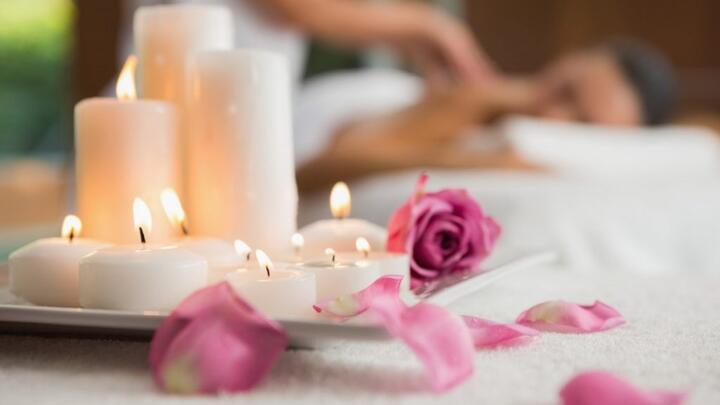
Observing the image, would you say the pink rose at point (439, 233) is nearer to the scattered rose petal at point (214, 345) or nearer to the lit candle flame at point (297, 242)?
the lit candle flame at point (297, 242)

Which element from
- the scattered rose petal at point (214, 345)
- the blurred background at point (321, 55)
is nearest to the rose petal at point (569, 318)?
the scattered rose petal at point (214, 345)

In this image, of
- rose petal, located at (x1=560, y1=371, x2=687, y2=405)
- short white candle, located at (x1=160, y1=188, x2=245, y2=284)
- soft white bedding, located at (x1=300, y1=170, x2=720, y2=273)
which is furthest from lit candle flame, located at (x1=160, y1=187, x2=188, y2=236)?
soft white bedding, located at (x1=300, y1=170, x2=720, y2=273)

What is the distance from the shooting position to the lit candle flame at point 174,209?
0.67 m

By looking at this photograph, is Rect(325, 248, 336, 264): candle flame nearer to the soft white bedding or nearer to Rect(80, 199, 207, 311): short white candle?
Rect(80, 199, 207, 311): short white candle

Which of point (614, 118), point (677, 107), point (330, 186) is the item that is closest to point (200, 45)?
point (330, 186)

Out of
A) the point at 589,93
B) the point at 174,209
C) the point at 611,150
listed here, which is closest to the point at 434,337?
the point at 174,209

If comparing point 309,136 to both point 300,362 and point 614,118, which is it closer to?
point 614,118

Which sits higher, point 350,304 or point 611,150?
point 350,304

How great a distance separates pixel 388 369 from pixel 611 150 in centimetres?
177

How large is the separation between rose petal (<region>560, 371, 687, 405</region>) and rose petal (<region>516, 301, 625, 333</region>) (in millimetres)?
179

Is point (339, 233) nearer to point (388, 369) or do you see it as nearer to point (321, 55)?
point (388, 369)

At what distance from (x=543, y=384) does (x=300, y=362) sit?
14 cm

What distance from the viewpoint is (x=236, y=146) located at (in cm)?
72

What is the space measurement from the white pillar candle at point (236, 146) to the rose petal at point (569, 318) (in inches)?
8.2
